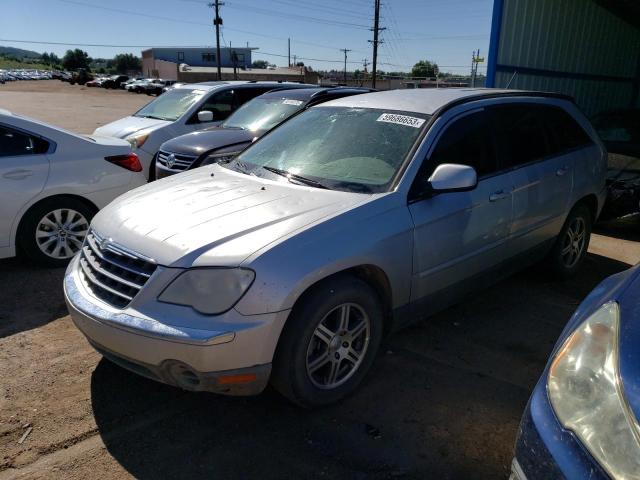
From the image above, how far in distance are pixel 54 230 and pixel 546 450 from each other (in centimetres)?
480

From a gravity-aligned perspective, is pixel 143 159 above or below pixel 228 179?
below

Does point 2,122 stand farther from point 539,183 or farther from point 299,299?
point 539,183

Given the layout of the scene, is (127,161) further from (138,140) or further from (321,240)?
(321,240)

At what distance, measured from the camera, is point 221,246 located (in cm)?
263

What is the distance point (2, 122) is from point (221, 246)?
134 inches

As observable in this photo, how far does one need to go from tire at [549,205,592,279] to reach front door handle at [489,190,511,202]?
1.21 m

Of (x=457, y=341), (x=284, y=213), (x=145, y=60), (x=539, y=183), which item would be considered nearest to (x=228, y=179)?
(x=284, y=213)

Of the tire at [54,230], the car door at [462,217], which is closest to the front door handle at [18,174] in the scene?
the tire at [54,230]

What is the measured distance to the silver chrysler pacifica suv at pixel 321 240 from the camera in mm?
2551

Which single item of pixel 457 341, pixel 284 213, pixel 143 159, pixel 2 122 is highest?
pixel 2 122

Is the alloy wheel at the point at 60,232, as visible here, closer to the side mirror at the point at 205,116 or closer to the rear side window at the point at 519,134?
the rear side window at the point at 519,134

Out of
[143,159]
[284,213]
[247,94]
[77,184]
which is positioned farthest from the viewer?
[247,94]

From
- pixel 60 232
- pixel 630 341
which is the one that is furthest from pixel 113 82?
pixel 630 341

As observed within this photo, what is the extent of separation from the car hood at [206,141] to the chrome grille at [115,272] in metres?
4.07
